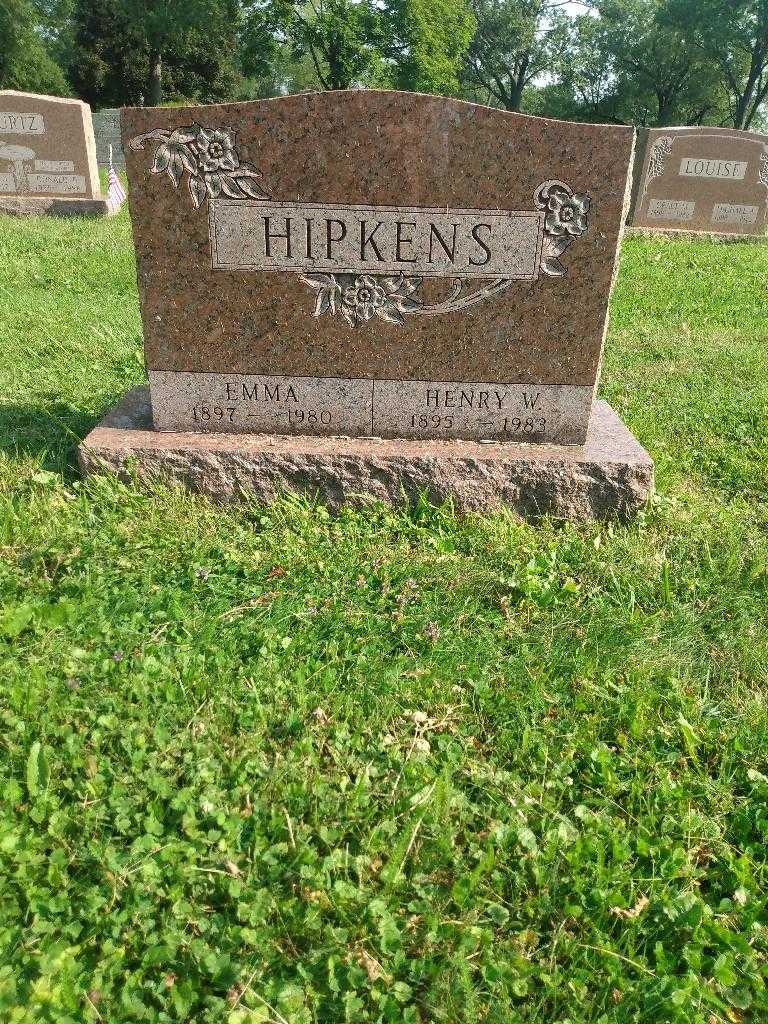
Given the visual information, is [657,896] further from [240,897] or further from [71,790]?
[71,790]

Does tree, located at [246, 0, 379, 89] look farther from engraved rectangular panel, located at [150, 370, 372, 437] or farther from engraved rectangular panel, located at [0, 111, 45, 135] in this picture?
engraved rectangular panel, located at [150, 370, 372, 437]

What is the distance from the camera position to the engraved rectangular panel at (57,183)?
1148cm

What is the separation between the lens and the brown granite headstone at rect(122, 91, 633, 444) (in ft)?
9.91

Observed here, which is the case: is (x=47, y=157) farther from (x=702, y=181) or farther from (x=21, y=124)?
(x=702, y=181)

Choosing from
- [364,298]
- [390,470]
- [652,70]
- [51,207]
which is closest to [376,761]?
[390,470]

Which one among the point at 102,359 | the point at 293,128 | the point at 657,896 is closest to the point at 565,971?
the point at 657,896

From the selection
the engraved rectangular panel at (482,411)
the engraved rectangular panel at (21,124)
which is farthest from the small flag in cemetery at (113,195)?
the engraved rectangular panel at (482,411)

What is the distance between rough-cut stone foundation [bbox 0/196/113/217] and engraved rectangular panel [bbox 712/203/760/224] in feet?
30.6

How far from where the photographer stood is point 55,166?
11.4 m

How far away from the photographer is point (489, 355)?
3340 mm

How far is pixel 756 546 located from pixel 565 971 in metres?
2.13

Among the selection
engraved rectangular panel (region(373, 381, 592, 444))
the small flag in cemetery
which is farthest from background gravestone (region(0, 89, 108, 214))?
engraved rectangular panel (region(373, 381, 592, 444))

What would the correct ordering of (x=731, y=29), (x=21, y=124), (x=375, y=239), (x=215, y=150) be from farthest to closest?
(x=731, y=29), (x=21, y=124), (x=375, y=239), (x=215, y=150)

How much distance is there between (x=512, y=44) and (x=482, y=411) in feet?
151
